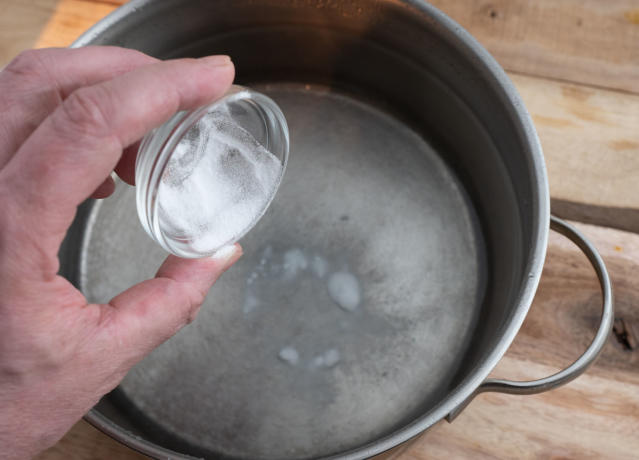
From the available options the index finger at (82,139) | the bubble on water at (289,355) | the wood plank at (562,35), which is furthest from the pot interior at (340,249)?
the index finger at (82,139)

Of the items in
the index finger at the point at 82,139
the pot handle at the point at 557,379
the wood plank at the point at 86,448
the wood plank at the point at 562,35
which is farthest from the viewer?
the wood plank at the point at 562,35

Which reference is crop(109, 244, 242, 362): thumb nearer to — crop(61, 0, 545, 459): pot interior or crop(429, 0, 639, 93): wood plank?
crop(61, 0, 545, 459): pot interior

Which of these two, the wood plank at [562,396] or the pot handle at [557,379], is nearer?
the pot handle at [557,379]

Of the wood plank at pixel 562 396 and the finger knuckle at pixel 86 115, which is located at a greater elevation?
the finger knuckle at pixel 86 115

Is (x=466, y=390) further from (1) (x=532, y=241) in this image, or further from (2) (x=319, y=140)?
(2) (x=319, y=140)

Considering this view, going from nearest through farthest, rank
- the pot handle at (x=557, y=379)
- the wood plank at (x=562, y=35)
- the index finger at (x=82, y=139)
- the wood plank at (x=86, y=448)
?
1. the index finger at (x=82, y=139)
2. the pot handle at (x=557, y=379)
3. the wood plank at (x=86, y=448)
4. the wood plank at (x=562, y=35)

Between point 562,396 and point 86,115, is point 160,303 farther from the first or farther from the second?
point 562,396

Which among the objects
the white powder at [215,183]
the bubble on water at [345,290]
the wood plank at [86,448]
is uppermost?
the white powder at [215,183]

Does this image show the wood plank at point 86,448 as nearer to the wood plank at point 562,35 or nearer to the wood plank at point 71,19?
the wood plank at point 71,19
